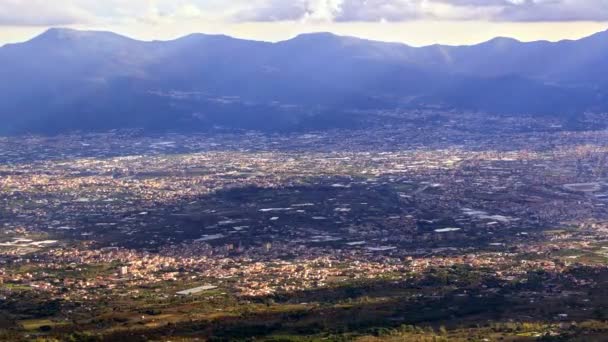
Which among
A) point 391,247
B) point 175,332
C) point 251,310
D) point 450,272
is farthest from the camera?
point 391,247

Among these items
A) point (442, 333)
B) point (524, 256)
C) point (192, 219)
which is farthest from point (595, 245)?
point (192, 219)

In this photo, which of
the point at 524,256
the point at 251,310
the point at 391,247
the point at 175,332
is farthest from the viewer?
the point at 391,247

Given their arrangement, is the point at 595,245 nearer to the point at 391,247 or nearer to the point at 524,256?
the point at 524,256

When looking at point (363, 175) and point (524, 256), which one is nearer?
point (524, 256)

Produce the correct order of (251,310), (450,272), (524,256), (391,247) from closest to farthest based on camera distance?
(251,310) < (450,272) < (524,256) < (391,247)

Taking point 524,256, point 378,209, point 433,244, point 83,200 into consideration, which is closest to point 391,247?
point 433,244

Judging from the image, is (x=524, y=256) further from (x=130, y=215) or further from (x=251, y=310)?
(x=130, y=215)
